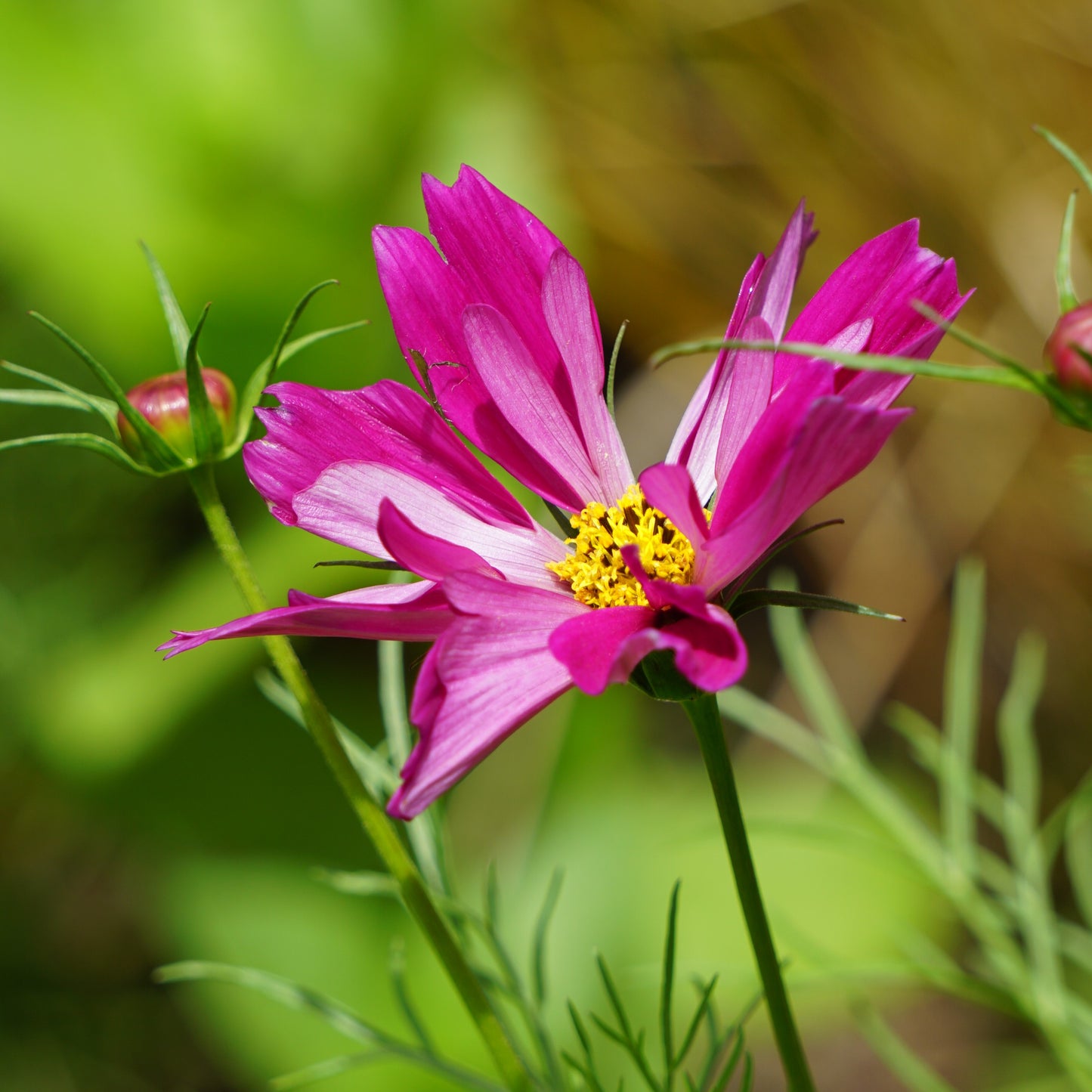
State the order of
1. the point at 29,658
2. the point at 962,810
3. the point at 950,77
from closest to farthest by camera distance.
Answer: the point at 962,810
the point at 29,658
the point at 950,77

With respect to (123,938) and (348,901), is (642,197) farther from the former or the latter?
(123,938)

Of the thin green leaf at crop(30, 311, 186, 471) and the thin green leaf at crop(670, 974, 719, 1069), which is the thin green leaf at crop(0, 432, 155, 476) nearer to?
the thin green leaf at crop(30, 311, 186, 471)

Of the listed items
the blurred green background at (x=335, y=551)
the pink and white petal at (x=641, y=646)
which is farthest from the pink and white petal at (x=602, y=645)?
the blurred green background at (x=335, y=551)

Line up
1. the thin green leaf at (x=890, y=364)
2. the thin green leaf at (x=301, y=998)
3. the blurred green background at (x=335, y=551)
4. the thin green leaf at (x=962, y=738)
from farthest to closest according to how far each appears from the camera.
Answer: the blurred green background at (x=335, y=551) → the thin green leaf at (x=962, y=738) → the thin green leaf at (x=301, y=998) → the thin green leaf at (x=890, y=364)

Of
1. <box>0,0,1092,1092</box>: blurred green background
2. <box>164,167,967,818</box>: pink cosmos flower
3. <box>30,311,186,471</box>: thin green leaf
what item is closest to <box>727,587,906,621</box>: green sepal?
<box>164,167,967,818</box>: pink cosmos flower

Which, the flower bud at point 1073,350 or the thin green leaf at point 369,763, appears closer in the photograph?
the flower bud at point 1073,350

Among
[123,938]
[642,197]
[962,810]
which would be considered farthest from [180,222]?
[962,810]

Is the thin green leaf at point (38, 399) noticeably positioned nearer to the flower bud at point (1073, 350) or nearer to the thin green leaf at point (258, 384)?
the thin green leaf at point (258, 384)

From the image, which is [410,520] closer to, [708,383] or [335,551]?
[708,383]
